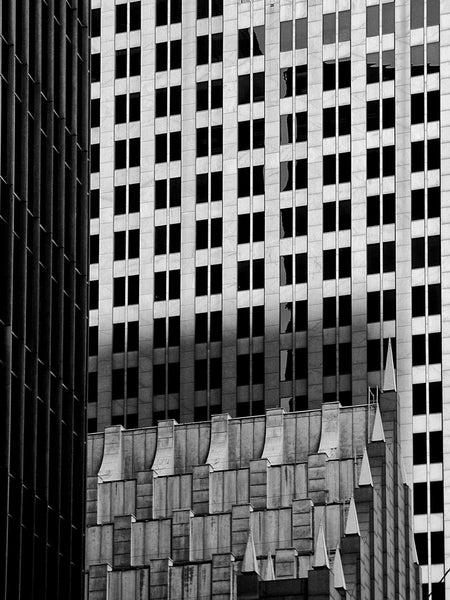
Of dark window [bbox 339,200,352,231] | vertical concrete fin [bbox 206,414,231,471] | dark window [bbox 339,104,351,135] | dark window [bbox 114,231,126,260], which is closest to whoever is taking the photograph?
vertical concrete fin [bbox 206,414,231,471]

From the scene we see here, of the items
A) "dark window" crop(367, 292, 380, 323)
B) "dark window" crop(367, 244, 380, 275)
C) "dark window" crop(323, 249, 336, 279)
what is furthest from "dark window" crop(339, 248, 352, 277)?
"dark window" crop(367, 292, 380, 323)

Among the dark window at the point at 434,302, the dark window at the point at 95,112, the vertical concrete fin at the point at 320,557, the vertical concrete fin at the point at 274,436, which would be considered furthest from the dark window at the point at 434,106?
the vertical concrete fin at the point at 320,557

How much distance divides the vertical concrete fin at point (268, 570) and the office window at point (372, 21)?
5066 cm

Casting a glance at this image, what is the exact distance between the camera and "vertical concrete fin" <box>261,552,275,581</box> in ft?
344

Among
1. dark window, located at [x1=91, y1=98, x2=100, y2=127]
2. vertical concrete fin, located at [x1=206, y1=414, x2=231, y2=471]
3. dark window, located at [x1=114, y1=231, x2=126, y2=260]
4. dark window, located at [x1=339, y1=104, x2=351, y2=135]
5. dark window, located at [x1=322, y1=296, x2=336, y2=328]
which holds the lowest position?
vertical concrete fin, located at [x1=206, y1=414, x2=231, y2=471]

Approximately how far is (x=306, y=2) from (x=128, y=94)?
1517cm

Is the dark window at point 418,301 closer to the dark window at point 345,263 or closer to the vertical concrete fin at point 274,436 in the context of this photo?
the dark window at point 345,263

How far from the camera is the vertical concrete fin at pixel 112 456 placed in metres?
129

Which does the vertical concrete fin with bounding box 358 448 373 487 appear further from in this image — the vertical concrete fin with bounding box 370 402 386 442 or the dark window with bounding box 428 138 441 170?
the dark window with bounding box 428 138 441 170

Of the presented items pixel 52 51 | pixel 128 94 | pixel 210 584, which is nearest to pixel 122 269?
pixel 128 94

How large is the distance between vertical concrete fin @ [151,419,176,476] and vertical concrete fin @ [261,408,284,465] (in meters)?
6.43

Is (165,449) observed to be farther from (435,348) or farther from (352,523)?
(352,523)

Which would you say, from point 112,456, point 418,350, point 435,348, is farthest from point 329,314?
point 112,456

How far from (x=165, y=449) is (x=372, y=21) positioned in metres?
37.4
